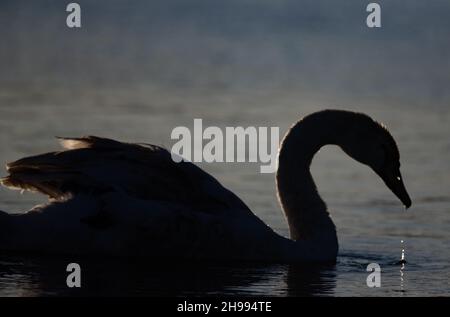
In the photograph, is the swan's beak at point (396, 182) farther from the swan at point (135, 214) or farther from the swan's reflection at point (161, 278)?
the swan's reflection at point (161, 278)

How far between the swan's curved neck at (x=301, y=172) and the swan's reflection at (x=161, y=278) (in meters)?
0.76

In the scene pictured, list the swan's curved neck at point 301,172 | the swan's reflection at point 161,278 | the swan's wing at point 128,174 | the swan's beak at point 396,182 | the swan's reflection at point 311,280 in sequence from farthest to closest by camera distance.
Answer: the swan's beak at point 396,182, the swan's curved neck at point 301,172, the swan's wing at point 128,174, the swan's reflection at point 311,280, the swan's reflection at point 161,278

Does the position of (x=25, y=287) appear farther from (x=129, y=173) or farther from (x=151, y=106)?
(x=151, y=106)

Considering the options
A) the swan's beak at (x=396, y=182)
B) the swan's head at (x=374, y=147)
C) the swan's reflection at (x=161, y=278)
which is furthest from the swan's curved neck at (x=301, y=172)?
the swan's reflection at (x=161, y=278)

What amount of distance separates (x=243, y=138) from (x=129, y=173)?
617 centimetres

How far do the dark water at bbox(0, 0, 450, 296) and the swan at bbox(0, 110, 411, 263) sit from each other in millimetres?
191

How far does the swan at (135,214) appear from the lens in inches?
487

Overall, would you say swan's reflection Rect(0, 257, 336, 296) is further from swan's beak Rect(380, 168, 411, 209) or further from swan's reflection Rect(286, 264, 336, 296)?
swan's beak Rect(380, 168, 411, 209)

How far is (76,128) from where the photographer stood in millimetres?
18562

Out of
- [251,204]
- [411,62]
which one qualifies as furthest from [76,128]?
[411,62]

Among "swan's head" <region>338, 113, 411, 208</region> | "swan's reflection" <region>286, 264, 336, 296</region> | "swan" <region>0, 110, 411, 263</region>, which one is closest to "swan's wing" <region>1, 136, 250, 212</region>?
"swan" <region>0, 110, 411, 263</region>

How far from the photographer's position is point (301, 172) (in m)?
13.6

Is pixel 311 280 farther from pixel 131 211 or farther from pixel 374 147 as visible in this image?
pixel 374 147

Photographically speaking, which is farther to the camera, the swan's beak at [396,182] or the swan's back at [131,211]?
the swan's beak at [396,182]
